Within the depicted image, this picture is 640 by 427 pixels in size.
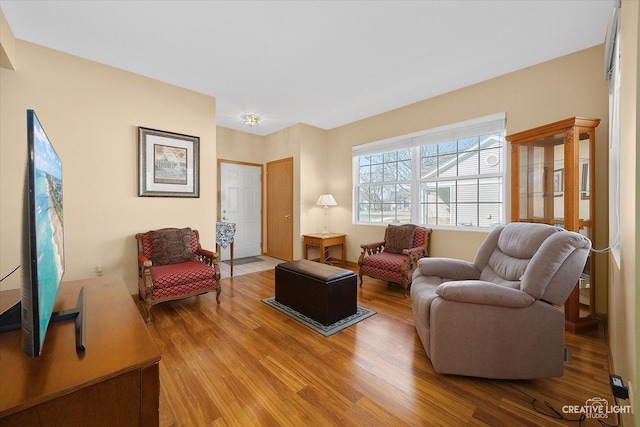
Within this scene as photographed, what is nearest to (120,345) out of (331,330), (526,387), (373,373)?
(373,373)

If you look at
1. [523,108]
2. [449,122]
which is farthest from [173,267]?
[523,108]

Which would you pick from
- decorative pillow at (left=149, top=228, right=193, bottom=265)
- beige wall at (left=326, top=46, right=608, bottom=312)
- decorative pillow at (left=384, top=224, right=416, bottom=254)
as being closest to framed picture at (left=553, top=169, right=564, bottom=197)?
beige wall at (left=326, top=46, right=608, bottom=312)

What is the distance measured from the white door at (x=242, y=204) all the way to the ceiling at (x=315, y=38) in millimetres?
1998

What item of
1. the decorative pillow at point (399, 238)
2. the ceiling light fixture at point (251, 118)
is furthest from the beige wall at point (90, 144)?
the decorative pillow at point (399, 238)

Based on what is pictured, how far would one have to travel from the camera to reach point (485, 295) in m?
1.64

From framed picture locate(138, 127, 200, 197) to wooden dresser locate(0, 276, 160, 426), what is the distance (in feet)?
8.47

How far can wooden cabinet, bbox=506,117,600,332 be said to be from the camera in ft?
7.55

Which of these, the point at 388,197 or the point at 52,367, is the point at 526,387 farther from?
the point at 388,197

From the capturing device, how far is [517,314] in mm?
1616

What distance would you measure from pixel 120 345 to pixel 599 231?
3687 millimetres

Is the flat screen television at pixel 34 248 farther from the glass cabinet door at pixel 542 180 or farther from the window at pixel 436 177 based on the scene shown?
the window at pixel 436 177

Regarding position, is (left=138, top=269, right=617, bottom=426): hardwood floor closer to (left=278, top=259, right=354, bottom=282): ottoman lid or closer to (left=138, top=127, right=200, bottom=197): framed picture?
(left=278, top=259, right=354, bottom=282): ottoman lid

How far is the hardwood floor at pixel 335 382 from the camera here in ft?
4.71

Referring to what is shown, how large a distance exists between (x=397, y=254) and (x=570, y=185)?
6.46 ft
